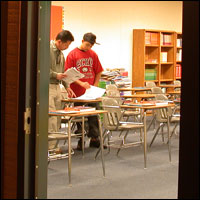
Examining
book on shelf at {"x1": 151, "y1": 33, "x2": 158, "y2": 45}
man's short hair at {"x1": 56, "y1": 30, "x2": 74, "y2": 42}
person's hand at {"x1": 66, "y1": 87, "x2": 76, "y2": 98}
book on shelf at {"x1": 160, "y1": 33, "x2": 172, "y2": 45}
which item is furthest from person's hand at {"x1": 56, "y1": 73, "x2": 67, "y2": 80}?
book on shelf at {"x1": 160, "y1": 33, "x2": 172, "y2": 45}

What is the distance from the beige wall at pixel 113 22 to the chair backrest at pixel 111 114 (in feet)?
12.3

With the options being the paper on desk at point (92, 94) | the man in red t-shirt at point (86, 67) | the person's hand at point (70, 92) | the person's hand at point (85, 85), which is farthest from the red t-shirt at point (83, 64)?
the paper on desk at point (92, 94)

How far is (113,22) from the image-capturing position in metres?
10.2

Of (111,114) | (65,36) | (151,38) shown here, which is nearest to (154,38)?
(151,38)

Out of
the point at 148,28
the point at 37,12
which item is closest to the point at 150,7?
the point at 148,28

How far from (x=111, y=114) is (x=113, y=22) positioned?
5083mm

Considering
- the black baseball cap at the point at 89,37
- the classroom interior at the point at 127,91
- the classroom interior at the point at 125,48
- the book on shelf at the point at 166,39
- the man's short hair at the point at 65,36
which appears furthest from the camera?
the book on shelf at the point at 166,39

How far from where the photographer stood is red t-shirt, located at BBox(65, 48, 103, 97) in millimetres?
6258

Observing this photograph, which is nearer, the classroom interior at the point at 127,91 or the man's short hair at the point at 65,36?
the classroom interior at the point at 127,91

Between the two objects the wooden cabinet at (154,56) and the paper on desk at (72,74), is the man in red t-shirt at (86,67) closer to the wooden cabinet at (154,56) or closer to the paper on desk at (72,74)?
the paper on desk at (72,74)

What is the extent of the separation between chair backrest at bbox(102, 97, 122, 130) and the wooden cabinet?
5.19 meters

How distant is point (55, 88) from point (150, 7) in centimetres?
654

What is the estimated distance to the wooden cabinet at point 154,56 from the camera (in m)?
10.7

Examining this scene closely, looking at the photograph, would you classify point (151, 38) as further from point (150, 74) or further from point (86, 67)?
point (86, 67)
